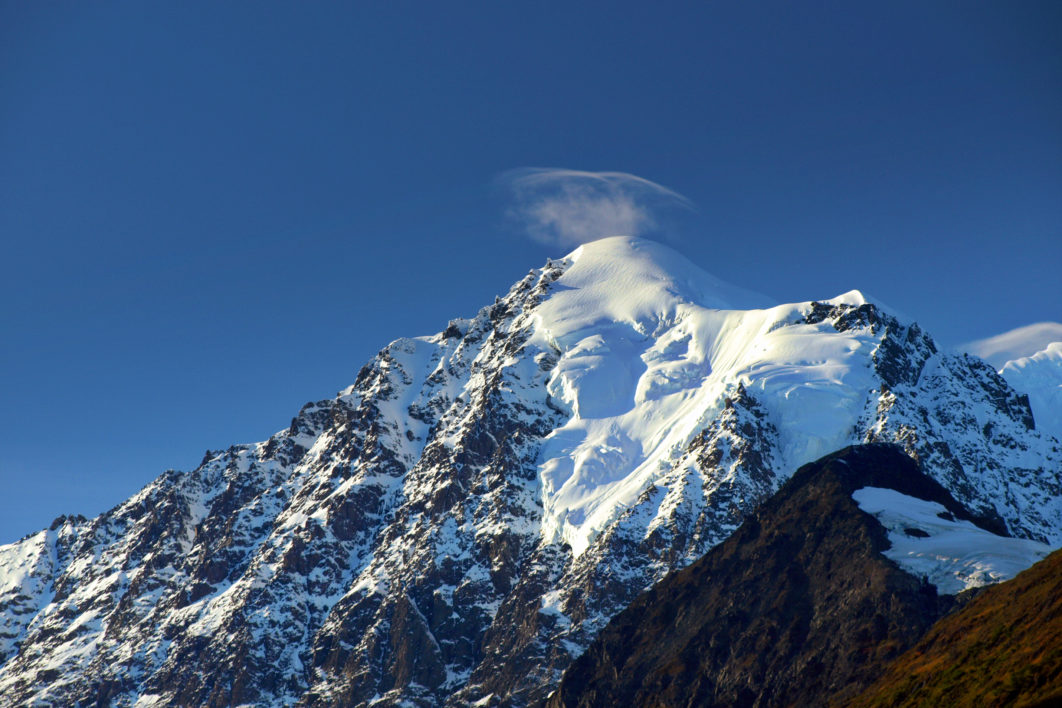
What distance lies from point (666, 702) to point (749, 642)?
1576 cm

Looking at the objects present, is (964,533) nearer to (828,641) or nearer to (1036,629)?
(828,641)

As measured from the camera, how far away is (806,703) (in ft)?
567

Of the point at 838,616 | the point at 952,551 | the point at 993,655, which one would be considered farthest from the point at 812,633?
the point at 993,655

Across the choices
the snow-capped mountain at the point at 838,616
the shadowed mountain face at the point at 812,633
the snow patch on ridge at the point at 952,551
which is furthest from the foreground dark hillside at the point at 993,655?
the snow patch on ridge at the point at 952,551

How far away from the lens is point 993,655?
148m

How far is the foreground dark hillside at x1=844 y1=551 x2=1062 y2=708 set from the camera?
443 feet

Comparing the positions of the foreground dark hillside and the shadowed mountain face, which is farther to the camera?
the shadowed mountain face

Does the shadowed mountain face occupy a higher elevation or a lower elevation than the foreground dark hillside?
higher

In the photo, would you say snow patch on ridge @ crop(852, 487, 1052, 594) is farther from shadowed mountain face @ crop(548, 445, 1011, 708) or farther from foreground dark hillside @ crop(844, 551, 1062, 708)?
foreground dark hillside @ crop(844, 551, 1062, 708)

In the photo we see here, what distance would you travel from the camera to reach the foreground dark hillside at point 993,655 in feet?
443

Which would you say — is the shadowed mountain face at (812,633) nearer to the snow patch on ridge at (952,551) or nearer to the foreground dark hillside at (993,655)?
the snow patch on ridge at (952,551)

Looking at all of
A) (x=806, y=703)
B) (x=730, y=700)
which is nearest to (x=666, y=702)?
(x=730, y=700)

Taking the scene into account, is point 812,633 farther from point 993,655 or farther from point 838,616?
point 993,655

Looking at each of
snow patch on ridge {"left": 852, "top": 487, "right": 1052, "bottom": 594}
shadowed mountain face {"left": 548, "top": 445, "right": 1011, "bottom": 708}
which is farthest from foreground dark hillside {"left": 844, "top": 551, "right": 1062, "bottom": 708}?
snow patch on ridge {"left": 852, "top": 487, "right": 1052, "bottom": 594}
